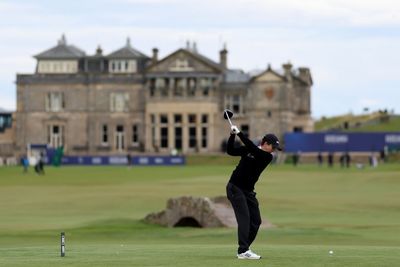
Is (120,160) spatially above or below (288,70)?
below

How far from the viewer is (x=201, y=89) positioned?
165m

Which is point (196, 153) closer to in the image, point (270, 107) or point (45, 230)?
point (270, 107)

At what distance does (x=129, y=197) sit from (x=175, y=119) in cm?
9992

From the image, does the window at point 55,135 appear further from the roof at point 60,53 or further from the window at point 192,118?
the window at point 192,118

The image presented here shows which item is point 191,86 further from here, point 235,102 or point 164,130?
point 164,130

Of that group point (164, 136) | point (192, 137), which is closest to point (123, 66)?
point (164, 136)

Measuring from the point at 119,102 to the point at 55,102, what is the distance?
7.76 meters

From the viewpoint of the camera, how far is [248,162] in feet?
80.4

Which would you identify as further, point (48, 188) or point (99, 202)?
point (48, 188)

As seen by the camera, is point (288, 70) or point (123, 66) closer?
point (288, 70)

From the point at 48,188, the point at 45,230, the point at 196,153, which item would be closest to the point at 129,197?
the point at 48,188

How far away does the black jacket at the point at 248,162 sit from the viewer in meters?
24.4

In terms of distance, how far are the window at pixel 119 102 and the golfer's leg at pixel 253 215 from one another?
143 meters

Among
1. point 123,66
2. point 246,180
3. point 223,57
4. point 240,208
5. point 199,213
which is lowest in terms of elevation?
point 199,213
